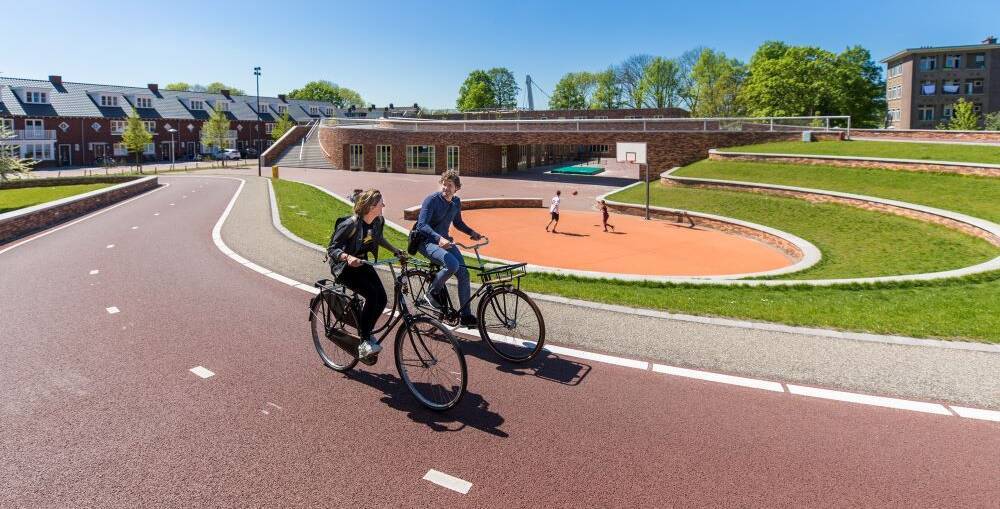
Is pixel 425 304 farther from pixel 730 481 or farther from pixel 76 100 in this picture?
pixel 76 100

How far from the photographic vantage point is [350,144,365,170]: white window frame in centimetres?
5300

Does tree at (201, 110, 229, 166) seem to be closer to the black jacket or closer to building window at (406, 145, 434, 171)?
building window at (406, 145, 434, 171)

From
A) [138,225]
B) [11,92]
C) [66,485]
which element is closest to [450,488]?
[66,485]

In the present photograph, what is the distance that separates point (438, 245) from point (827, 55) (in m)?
80.9

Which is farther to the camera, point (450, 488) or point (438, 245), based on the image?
point (438, 245)

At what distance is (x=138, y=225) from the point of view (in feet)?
59.5

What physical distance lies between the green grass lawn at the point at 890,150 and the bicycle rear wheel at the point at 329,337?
2529 centimetres

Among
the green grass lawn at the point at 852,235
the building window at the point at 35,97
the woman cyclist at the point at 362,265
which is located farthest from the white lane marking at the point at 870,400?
the building window at the point at 35,97

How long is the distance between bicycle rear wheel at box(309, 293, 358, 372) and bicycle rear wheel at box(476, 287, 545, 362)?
152 cm

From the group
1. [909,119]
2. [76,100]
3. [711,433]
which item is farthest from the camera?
[909,119]

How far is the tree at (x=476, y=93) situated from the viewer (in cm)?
11150

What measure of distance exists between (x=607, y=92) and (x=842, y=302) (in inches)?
4045

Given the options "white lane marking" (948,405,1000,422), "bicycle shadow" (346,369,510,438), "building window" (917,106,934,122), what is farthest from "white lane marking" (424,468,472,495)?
"building window" (917,106,934,122)

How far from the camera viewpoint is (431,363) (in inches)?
213
